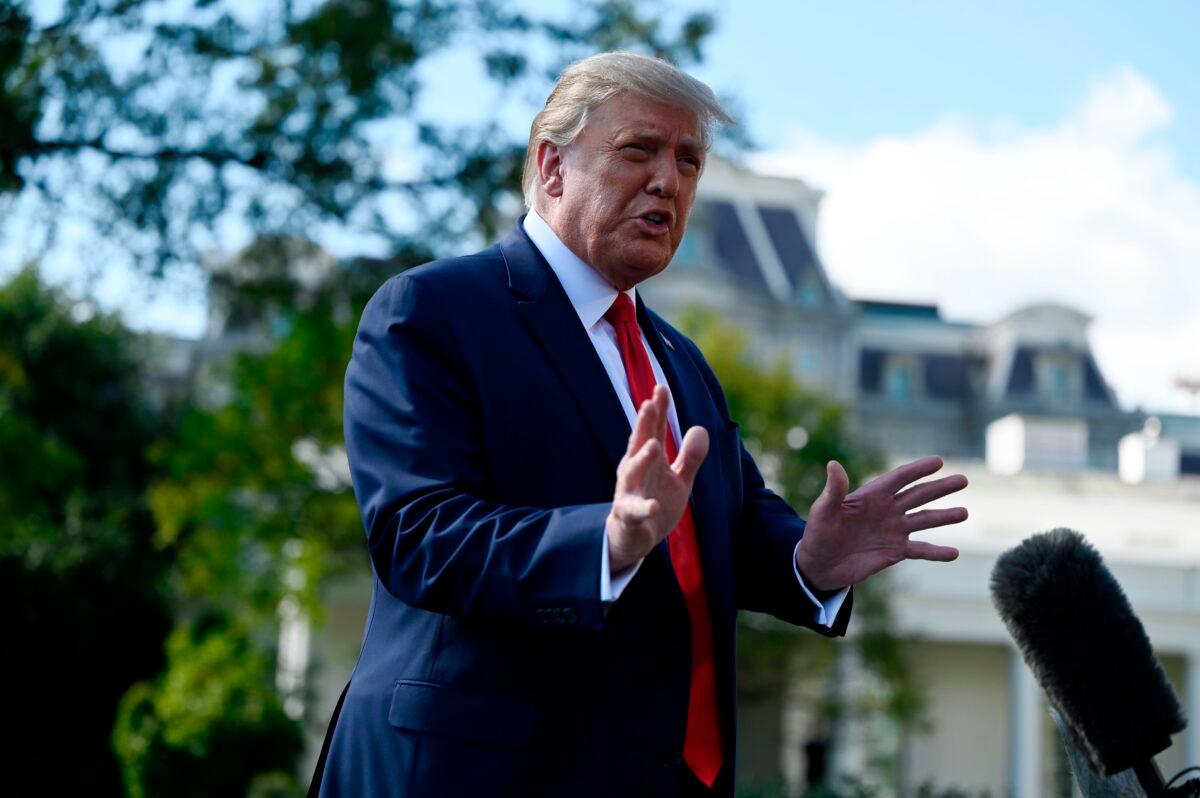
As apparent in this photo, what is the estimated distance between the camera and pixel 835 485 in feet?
7.54

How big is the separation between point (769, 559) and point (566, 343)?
21.1 inches

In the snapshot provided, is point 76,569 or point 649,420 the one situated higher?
point 76,569

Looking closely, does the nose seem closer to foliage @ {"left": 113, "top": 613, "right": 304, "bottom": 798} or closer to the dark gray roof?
foliage @ {"left": 113, "top": 613, "right": 304, "bottom": 798}

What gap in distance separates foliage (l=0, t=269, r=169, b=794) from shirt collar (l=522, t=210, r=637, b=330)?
66.1 ft

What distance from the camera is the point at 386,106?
9.09 meters

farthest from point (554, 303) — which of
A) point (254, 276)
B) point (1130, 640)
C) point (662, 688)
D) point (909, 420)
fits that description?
point (909, 420)

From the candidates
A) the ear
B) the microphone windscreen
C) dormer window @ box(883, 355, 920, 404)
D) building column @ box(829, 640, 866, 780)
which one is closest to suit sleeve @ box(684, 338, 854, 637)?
the microphone windscreen

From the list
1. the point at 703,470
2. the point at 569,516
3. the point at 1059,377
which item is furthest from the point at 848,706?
the point at 1059,377

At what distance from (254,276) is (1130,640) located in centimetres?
791

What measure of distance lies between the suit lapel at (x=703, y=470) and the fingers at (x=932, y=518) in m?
0.30

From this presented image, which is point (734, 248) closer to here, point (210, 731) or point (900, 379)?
point (900, 379)

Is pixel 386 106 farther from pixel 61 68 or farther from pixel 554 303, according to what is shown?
pixel 554 303

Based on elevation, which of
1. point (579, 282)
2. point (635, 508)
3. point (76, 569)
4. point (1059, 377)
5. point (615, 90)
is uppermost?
point (1059, 377)

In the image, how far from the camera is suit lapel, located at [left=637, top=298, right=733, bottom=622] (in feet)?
7.84
